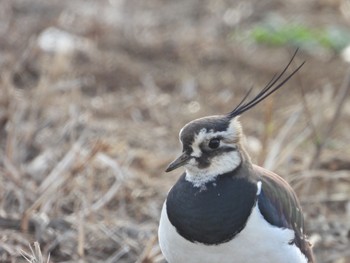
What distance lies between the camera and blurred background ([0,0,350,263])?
6.05m

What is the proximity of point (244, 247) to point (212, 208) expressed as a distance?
26 cm

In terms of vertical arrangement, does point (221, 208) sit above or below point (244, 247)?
above

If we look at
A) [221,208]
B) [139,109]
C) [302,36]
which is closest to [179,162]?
[221,208]

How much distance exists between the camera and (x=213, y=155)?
492 centimetres

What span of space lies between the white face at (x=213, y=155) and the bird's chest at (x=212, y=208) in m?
0.04

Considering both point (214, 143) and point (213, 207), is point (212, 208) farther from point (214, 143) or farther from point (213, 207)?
point (214, 143)

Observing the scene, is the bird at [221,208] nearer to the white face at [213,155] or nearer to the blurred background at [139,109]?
the white face at [213,155]

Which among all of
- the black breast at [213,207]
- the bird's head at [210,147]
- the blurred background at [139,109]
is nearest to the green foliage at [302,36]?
the blurred background at [139,109]

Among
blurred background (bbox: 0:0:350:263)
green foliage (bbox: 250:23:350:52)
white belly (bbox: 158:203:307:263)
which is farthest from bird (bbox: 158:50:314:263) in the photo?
green foliage (bbox: 250:23:350:52)

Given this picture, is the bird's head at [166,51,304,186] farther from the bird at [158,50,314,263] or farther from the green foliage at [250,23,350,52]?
the green foliage at [250,23,350,52]

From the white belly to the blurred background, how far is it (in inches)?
23.2

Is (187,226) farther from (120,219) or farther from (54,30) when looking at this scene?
(54,30)

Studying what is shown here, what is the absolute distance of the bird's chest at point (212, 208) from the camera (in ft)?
15.7

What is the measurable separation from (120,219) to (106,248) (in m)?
0.48
